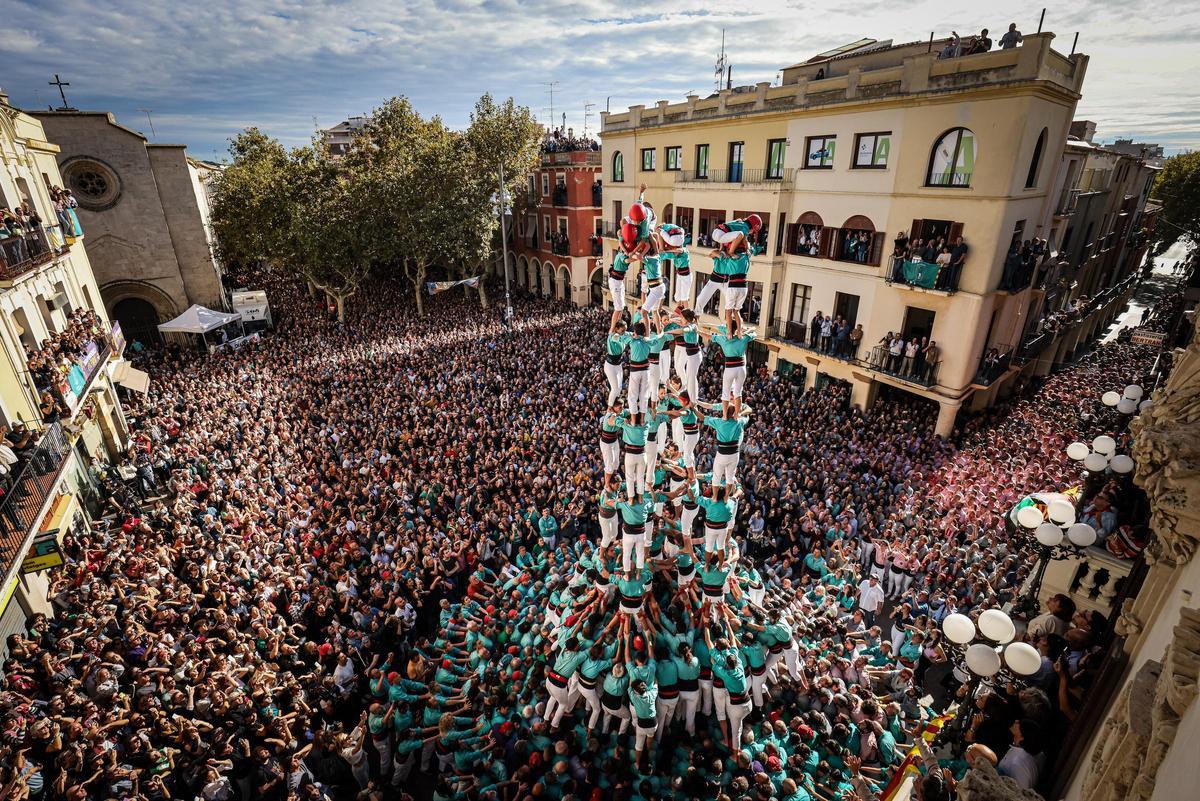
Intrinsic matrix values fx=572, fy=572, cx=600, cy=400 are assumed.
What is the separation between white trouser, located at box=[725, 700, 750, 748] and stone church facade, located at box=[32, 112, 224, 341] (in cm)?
2838

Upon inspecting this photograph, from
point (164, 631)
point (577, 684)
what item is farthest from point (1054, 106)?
point (164, 631)

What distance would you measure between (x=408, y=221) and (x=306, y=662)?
23.8m

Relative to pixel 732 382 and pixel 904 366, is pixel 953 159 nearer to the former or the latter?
pixel 904 366

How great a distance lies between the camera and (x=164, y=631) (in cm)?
935

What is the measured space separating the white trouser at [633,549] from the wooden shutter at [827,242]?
1465 cm

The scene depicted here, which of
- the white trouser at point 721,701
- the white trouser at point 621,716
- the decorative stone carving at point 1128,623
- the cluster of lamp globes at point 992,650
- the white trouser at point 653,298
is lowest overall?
the white trouser at point 621,716

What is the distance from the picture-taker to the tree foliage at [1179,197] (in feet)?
136

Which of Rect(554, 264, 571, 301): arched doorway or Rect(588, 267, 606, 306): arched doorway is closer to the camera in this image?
Rect(588, 267, 606, 306): arched doorway

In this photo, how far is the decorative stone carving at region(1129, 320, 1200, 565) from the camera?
143 inches

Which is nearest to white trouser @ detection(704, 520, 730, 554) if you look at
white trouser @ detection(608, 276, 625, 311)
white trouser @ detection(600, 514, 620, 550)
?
white trouser @ detection(600, 514, 620, 550)

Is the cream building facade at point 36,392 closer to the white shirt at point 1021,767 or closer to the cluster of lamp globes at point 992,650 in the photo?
the cluster of lamp globes at point 992,650

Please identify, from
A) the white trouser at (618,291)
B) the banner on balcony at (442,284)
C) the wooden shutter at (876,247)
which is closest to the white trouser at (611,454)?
the white trouser at (618,291)

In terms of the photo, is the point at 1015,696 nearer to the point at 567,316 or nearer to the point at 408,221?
the point at 567,316

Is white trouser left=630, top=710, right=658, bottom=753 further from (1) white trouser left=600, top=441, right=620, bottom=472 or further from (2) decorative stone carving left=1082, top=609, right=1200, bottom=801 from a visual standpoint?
(2) decorative stone carving left=1082, top=609, right=1200, bottom=801
